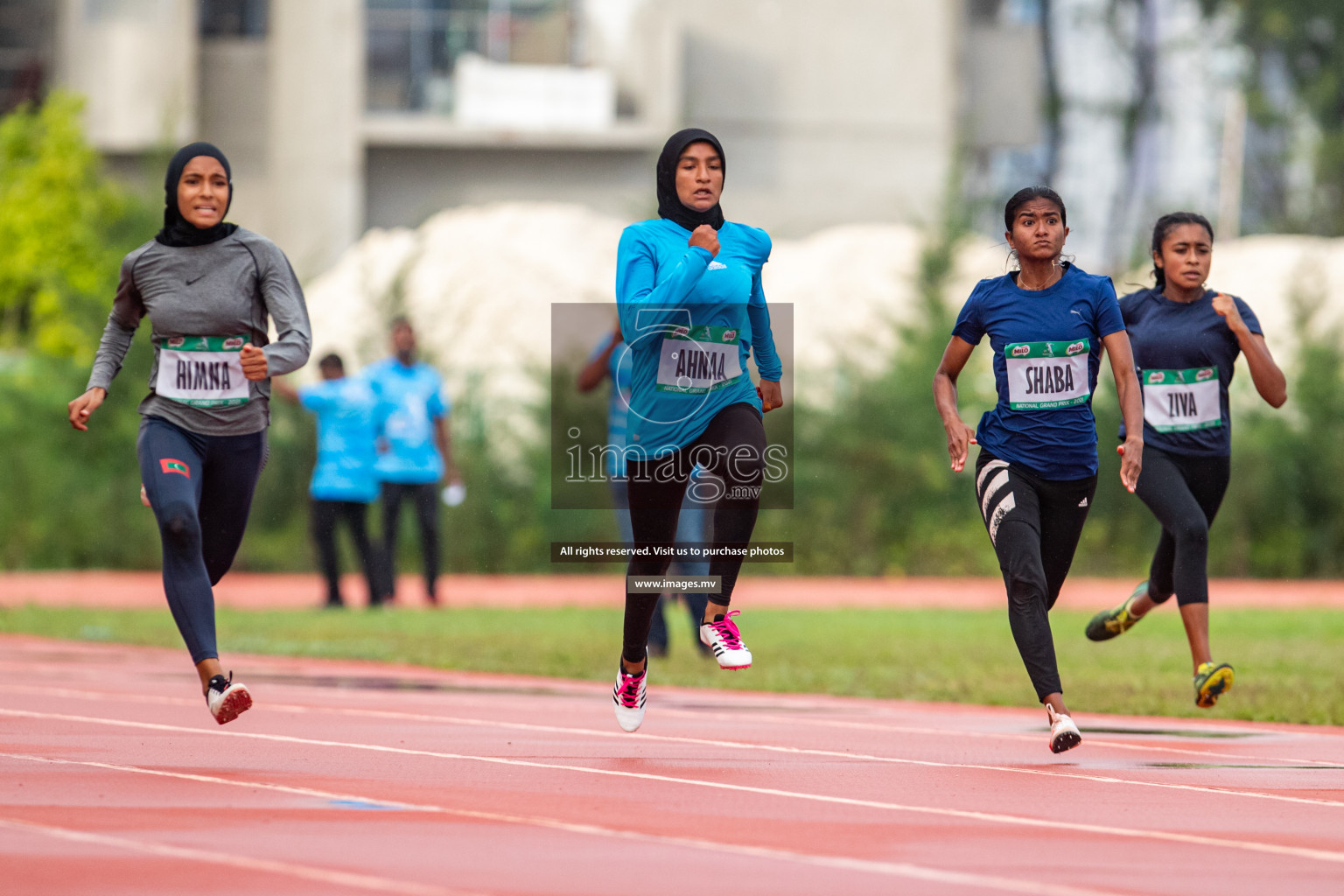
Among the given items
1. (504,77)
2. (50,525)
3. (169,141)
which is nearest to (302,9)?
(504,77)

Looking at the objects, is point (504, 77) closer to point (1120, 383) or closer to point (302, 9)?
point (302, 9)

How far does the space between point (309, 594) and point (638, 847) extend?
47.1ft

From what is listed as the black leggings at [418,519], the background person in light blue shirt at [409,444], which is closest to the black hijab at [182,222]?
the background person in light blue shirt at [409,444]

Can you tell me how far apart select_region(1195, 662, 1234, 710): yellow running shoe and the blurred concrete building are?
31.2 metres

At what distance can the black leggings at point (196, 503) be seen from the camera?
7504 millimetres

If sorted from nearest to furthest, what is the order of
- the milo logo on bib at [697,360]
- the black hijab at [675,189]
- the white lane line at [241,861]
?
the white lane line at [241,861], the milo logo on bib at [697,360], the black hijab at [675,189]

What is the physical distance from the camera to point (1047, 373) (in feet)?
24.7

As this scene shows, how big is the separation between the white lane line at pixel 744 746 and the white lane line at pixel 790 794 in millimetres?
901

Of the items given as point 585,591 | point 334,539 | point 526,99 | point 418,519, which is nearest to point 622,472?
point 418,519

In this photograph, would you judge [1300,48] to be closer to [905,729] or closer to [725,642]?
[905,729]

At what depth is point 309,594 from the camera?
19391 mm

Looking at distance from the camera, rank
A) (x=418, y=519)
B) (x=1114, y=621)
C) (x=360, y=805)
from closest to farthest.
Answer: (x=360, y=805)
(x=1114, y=621)
(x=418, y=519)

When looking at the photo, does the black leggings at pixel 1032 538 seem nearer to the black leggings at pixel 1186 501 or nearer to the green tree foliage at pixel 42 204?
the black leggings at pixel 1186 501

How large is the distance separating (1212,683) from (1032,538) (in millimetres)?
1511
